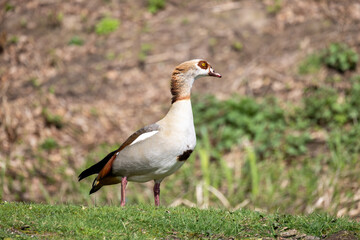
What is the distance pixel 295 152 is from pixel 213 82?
3.27 metres

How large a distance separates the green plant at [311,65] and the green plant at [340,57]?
0.15 metres

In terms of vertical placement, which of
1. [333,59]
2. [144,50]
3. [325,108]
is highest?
[144,50]

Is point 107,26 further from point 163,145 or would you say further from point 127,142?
point 163,145

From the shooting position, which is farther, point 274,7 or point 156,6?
point 156,6

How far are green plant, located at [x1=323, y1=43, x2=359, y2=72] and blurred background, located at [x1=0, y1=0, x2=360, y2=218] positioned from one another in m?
0.03

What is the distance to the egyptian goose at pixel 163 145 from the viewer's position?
243 inches

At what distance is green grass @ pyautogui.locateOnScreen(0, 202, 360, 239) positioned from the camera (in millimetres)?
4871

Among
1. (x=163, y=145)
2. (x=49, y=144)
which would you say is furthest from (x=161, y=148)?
(x=49, y=144)

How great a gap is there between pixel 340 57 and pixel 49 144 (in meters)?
6.64

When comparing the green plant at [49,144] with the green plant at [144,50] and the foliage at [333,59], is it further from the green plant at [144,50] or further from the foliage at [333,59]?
the foliage at [333,59]

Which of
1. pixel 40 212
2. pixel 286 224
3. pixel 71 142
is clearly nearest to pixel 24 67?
pixel 71 142

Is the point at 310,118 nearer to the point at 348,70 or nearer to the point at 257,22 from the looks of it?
the point at 348,70

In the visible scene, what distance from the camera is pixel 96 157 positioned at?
11570 mm

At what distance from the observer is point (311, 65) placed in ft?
41.5
